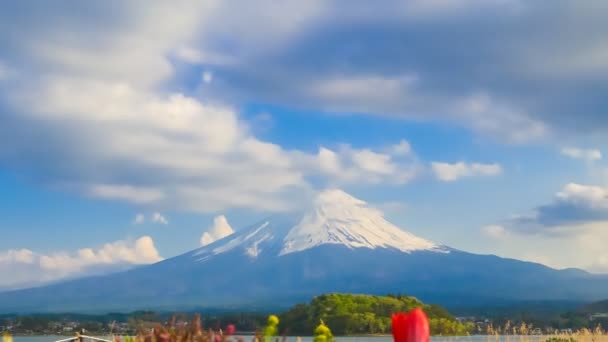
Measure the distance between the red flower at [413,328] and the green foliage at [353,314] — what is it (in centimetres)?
8050

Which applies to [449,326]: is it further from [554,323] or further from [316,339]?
[316,339]

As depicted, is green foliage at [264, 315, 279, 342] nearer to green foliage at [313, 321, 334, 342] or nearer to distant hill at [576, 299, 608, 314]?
green foliage at [313, 321, 334, 342]

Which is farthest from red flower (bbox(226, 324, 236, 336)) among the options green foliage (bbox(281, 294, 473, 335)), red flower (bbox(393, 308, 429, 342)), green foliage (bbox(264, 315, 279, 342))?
green foliage (bbox(281, 294, 473, 335))

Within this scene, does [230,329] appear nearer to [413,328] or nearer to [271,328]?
[271,328]

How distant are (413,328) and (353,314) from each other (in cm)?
8628

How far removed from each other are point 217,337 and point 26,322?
515 ft

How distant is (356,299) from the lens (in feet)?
309

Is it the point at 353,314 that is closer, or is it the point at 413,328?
the point at 413,328

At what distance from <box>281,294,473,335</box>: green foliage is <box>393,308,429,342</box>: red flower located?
8050 cm

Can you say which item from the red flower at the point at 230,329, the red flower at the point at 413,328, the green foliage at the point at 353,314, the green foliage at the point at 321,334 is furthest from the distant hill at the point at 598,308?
the red flower at the point at 413,328

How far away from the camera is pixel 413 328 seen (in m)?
3.66

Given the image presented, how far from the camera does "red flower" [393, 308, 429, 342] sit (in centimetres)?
365

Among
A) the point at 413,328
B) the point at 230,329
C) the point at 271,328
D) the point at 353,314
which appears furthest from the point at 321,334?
the point at 353,314

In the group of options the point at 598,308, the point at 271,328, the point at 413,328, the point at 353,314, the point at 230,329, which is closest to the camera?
the point at 413,328
